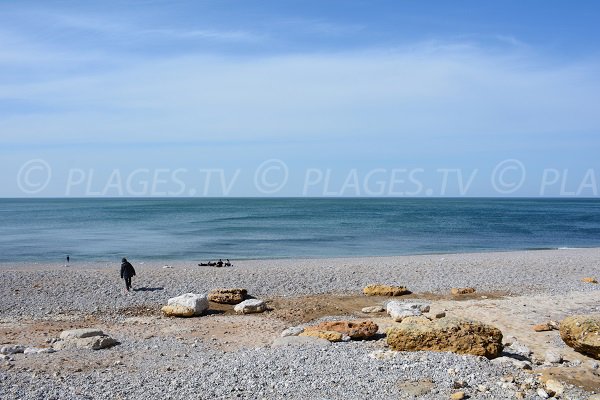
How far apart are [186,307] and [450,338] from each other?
28.4ft

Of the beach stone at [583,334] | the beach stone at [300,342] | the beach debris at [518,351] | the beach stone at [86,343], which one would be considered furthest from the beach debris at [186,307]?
the beach stone at [583,334]

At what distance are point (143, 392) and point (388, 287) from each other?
41.1ft

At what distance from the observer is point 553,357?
1099 cm

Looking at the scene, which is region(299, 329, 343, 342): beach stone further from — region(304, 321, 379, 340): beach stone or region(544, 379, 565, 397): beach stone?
region(544, 379, 565, 397): beach stone

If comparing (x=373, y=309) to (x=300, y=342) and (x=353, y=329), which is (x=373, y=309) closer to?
(x=353, y=329)

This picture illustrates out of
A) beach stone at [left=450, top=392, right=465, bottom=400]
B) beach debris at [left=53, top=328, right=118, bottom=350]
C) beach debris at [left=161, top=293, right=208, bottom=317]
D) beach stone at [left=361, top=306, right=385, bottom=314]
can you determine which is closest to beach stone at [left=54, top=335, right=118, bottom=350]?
beach debris at [left=53, top=328, right=118, bottom=350]

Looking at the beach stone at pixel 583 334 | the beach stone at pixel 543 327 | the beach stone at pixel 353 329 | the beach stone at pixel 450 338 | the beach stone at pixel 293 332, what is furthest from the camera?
the beach stone at pixel 543 327

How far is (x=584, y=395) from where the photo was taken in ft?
29.5

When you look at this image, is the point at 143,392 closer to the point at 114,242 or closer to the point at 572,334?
the point at 572,334

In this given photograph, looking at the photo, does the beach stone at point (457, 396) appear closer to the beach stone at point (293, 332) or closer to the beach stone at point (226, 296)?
the beach stone at point (293, 332)

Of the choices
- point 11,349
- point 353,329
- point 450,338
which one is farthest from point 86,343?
point 450,338

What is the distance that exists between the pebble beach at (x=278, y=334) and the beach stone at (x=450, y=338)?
0.37 metres

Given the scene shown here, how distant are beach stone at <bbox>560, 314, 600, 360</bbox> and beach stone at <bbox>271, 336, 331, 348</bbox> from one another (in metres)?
5.08

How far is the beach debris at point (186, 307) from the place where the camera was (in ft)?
55.4
